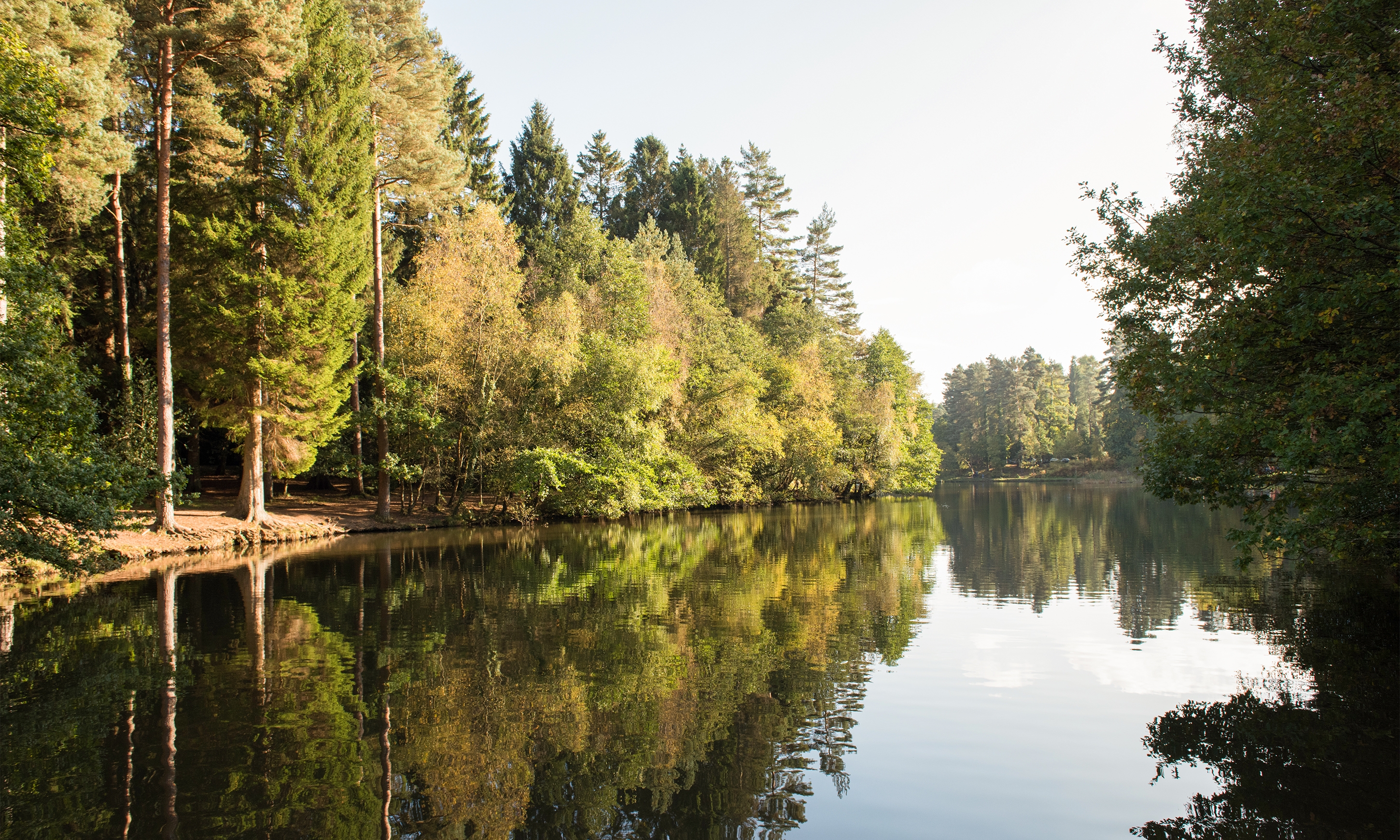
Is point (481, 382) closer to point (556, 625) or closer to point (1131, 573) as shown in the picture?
point (556, 625)

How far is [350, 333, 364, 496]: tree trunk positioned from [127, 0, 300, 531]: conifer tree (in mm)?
7856

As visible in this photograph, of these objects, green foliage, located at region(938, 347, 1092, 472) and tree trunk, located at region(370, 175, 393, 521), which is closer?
tree trunk, located at region(370, 175, 393, 521)

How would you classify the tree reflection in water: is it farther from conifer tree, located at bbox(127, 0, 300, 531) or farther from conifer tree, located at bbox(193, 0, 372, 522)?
conifer tree, located at bbox(193, 0, 372, 522)

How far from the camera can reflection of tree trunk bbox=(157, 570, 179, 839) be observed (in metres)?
6.31

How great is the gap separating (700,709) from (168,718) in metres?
5.68

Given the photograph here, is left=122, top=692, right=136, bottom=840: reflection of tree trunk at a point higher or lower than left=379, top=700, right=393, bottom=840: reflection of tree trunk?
higher

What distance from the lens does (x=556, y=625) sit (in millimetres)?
13859

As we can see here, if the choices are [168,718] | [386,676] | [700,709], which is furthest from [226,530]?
[700,709]

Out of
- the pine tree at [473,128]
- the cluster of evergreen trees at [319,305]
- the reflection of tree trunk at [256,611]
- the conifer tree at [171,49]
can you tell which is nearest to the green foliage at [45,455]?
the cluster of evergreen trees at [319,305]

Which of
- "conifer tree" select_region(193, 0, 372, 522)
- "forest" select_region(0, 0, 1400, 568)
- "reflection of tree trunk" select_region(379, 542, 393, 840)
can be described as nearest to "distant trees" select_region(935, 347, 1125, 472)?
"forest" select_region(0, 0, 1400, 568)

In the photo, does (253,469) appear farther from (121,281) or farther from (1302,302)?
(1302,302)

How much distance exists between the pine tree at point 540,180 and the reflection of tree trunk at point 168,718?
41.2 metres

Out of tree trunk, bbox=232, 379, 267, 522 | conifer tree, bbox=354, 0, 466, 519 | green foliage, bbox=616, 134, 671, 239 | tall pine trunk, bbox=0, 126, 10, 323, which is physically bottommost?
tree trunk, bbox=232, 379, 267, 522

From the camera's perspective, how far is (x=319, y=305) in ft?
89.2
